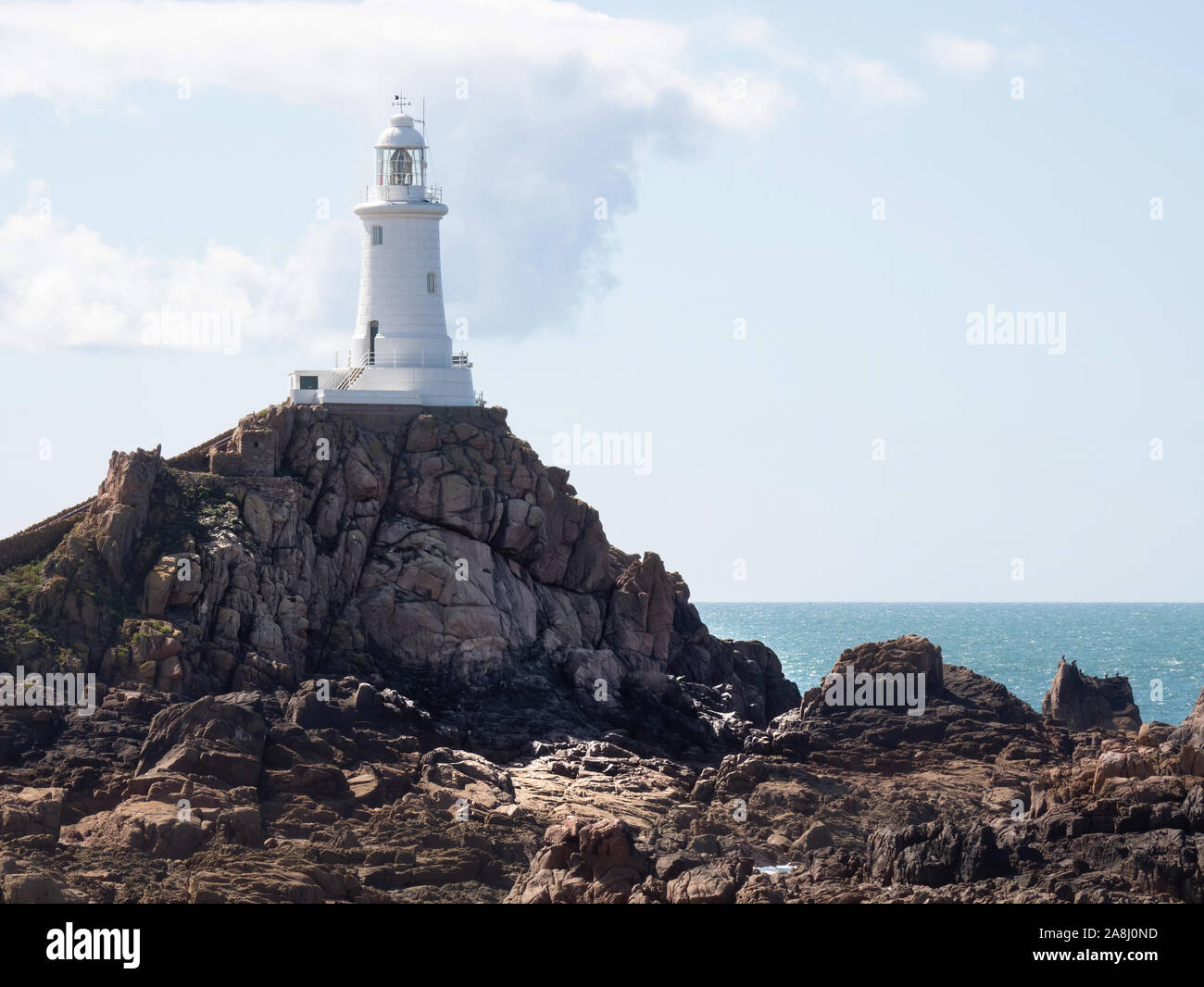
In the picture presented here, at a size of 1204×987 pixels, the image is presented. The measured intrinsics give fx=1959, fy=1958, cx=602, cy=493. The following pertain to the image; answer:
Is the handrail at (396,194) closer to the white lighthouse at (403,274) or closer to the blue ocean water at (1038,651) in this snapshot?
the white lighthouse at (403,274)

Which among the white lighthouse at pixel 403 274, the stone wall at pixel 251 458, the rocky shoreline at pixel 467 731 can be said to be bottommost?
the rocky shoreline at pixel 467 731

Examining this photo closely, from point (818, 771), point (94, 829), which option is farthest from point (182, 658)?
point (818, 771)

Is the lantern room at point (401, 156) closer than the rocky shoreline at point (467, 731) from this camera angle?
No

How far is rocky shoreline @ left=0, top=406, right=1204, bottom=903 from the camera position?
41.4 meters

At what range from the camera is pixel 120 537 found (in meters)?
56.1

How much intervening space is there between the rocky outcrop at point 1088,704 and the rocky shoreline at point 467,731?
14 centimetres

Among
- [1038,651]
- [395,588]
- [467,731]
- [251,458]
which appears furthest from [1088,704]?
[1038,651]

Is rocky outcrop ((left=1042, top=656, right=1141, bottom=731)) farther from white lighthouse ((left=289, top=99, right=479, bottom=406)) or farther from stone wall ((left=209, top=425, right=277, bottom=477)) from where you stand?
stone wall ((left=209, top=425, right=277, bottom=477))

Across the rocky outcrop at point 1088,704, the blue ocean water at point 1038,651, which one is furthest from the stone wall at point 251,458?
the blue ocean water at point 1038,651

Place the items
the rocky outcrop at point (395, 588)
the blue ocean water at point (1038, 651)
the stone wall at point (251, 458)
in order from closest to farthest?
the rocky outcrop at point (395, 588), the stone wall at point (251, 458), the blue ocean water at point (1038, 651)

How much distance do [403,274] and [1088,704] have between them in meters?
28.3

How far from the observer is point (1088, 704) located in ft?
226

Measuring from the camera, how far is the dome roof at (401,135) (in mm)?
67500
